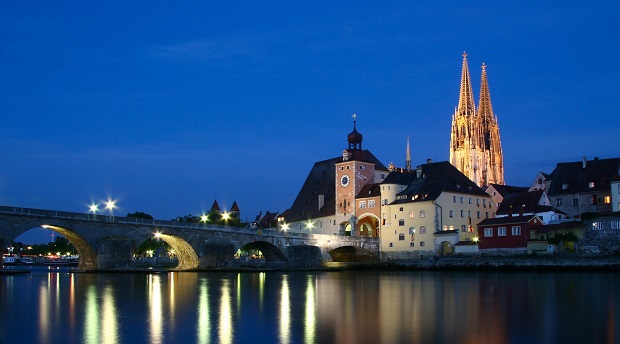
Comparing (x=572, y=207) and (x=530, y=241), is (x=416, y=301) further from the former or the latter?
(x=572, y=207)

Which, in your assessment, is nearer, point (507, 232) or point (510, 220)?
point (507, 232)

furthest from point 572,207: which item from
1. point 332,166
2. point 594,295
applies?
point 594,295

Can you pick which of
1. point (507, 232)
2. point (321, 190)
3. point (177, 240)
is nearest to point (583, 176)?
point (507, 232)

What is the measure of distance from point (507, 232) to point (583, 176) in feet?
51.3

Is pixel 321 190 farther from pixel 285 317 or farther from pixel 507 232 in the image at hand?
pixel 285 317

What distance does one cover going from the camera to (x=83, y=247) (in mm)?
65438

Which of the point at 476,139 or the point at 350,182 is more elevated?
the point at 476,139

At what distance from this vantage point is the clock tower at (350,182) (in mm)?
97125

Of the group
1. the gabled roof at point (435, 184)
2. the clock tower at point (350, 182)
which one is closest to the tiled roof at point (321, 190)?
the clock tower at point (350, 182)

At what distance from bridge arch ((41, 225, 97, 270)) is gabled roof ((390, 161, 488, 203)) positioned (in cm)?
3883

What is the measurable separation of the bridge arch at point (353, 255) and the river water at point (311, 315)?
48286 millimetres

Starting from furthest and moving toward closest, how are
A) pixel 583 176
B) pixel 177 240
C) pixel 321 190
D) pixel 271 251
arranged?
pixel 321 190 → pixel 583 176 → pixel 271 251 → pixel 177 240

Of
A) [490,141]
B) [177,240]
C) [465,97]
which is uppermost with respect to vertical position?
[465,97]

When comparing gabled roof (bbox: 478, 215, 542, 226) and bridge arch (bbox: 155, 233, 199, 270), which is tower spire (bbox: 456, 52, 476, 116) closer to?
gabled roof (bbox: 478, 215, 542, 226)
